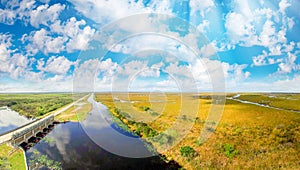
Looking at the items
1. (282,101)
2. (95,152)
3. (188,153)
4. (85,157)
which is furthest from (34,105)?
(282,101)

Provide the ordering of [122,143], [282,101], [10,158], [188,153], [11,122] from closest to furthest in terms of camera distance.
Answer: [188,153], [10,158], [122,143], [11,122], [282,101]

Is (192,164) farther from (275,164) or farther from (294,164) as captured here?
(294,164)

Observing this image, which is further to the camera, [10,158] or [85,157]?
[85,157]

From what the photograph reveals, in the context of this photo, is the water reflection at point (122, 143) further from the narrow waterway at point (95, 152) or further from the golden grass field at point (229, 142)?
the golden grass field at point (229, 142)

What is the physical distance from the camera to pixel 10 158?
14.7 m

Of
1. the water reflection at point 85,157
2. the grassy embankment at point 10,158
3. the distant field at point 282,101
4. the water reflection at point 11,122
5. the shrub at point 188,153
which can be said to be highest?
the distant field at point 282,101

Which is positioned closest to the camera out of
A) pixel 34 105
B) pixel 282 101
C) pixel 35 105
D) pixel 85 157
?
pixel 85 157

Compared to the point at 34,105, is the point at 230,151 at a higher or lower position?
lower

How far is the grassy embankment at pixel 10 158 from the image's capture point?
13.2 m

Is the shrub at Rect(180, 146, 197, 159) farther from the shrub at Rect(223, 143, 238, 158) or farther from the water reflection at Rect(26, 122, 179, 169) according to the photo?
the shrub at Rect(223, 143, 238, 158)


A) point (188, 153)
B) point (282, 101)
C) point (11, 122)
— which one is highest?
point (282, 101)

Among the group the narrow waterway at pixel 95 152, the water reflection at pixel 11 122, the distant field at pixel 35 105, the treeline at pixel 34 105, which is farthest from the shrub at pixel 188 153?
the treeline at pixel 34 105

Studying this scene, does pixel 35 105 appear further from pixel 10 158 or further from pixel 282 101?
pixel 282 101

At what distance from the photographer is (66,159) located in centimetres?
1522
